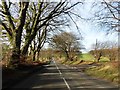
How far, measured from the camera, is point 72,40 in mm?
103375

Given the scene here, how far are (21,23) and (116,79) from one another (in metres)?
12.9

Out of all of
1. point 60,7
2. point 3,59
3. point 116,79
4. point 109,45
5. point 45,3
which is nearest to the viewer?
point 116,79

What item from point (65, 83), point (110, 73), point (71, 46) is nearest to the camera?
point (65, 83)

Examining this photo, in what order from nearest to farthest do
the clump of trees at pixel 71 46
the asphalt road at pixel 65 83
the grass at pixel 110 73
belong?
the asphalt road at pixel 65 83
the grass at pixel 110 73
the clump of trees at pixel 71 46

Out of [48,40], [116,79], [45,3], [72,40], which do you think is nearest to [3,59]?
[116,79]

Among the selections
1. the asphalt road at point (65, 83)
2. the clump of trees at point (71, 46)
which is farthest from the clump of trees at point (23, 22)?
the clump of trees at point (71, 46)

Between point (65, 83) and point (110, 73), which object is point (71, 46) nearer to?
point (110, 73)

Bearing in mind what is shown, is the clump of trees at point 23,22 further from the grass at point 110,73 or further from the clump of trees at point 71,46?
the clump of trees at point 71,46

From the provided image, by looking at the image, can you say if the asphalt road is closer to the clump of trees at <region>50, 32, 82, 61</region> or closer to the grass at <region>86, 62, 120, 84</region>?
the grass at <region>86, 62, 120, 84</region>

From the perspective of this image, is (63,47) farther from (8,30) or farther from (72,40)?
(8,30)

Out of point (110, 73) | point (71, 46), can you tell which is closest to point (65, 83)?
point (110, 73)

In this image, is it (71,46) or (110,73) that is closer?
(110,73)

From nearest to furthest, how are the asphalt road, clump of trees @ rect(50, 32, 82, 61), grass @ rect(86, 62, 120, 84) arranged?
the asphalt road, grass @ rect(86, 62, 120, 84), clump of trees @ rect(50, 32, 82, 61)

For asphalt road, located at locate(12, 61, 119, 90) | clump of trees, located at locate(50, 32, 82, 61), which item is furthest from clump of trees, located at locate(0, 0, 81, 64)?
clump of trees, located at locate(50, 32, 82, 61)
